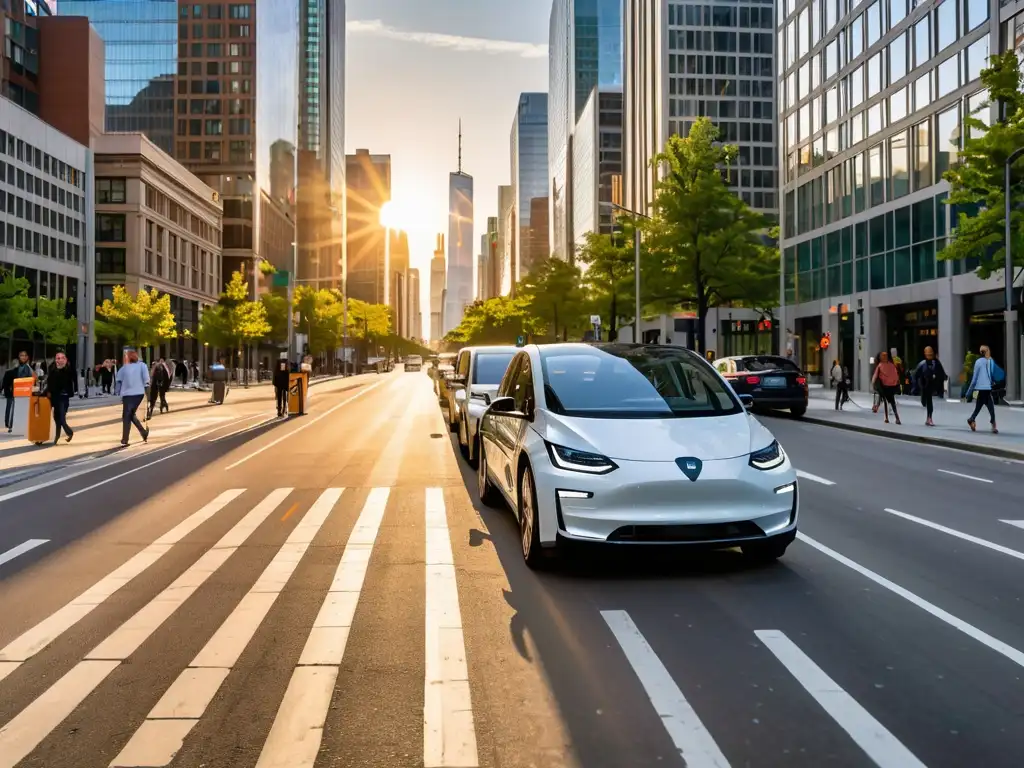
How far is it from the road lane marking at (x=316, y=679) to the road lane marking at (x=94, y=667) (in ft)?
2.99

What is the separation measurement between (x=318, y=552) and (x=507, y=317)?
102m

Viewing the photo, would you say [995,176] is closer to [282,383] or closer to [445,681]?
[282,383]

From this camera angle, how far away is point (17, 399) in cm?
2066

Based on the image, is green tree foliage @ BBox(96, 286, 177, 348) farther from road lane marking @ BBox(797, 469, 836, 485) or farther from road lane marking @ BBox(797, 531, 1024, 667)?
road lane marking @ BBox(797, 531, 1024, 667)

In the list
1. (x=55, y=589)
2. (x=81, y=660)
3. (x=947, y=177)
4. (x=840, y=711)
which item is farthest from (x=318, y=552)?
(x=947, y=177)

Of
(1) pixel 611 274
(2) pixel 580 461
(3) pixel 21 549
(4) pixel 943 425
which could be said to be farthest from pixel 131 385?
(1) pixel 611 274

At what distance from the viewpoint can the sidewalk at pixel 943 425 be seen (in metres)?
17.1

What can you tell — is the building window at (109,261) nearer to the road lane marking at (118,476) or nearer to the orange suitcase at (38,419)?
the orange suitcase at (38,419)

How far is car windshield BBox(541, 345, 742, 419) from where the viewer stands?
7332 millimetres

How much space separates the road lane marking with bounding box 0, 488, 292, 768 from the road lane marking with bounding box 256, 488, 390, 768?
911 millimetres

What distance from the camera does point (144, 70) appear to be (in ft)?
341

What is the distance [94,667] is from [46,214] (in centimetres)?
6582

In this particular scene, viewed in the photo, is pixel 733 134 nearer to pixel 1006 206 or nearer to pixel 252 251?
pixel 252 251

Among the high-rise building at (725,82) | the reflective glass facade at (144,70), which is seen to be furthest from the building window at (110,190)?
the high-rise building at (725,82)
